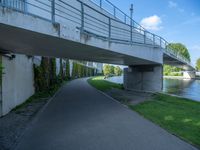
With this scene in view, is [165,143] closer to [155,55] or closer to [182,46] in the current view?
[155,55]

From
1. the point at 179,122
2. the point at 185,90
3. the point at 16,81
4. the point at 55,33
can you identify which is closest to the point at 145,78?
the point at 185,90

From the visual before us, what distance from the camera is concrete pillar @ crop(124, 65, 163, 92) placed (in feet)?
72.2

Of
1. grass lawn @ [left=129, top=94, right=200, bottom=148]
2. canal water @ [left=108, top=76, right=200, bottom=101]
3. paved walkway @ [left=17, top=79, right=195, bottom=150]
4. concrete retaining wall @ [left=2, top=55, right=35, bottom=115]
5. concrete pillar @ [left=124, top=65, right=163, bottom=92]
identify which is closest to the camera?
paved walkway @ [left=17, top=79, right=195, bottom=150]

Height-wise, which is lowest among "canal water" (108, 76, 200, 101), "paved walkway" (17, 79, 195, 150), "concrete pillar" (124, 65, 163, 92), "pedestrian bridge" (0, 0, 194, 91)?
"canal water" (108, 76, 200, 101)

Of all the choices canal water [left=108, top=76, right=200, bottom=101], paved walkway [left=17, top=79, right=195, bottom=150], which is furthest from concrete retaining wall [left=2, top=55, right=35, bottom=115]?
canal water [left=108, top=76, right=200, bottom=101]

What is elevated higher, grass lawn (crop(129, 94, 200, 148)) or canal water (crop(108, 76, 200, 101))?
grass lawn (crop(129, 94, 200, 148))

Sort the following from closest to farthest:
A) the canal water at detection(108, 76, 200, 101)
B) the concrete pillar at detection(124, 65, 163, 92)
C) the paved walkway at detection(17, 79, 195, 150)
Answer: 1. the paved walkway at detection(17, 79, 195, 150)
2. the concrete pillar at detection(124, 65, 163, 92)
3. the canal water at detection(108, 76, 200, 101)

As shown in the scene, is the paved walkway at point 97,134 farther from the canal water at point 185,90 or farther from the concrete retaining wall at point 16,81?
the canal water at point 185,90

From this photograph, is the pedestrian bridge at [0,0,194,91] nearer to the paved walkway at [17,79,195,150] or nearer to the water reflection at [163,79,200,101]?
the paved walkway at [17,79,195,150]

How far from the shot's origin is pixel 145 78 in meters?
22.9

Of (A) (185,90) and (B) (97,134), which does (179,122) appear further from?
(A) (185,90)

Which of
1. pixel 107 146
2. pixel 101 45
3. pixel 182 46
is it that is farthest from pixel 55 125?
pixel 182 46

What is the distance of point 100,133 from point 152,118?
2.91 metres

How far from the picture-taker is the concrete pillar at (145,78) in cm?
2202
